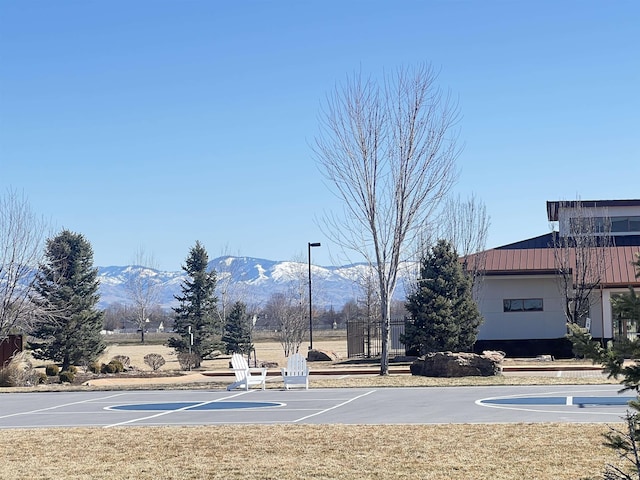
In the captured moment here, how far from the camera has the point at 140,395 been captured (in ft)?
77.6

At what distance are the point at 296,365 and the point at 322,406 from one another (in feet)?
20.0

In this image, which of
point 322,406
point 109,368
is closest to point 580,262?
point 109,368

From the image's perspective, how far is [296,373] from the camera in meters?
24.9

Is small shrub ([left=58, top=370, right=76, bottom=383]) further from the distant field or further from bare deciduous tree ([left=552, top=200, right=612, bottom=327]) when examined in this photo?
bare deciduous tree ([left=552, top=200, right=612, bottom=327])

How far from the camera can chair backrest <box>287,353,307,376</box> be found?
2488cm

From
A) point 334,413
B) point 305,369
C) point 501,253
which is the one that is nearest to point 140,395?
point 305,369

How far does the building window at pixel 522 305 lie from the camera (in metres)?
42.0

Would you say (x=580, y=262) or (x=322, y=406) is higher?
(x=580, y=262)

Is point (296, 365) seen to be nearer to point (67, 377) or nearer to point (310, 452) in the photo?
point (67, 377)

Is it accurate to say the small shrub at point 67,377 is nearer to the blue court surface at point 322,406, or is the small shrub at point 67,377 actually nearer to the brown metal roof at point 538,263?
the blue court surface at point 322,406

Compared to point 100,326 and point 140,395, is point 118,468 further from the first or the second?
point 100,326

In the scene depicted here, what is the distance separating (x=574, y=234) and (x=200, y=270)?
20691 millimetres

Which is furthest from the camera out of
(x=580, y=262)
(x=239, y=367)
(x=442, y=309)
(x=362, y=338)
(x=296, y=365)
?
(x=362, y=338)

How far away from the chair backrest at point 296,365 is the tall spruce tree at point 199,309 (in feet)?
76.4
